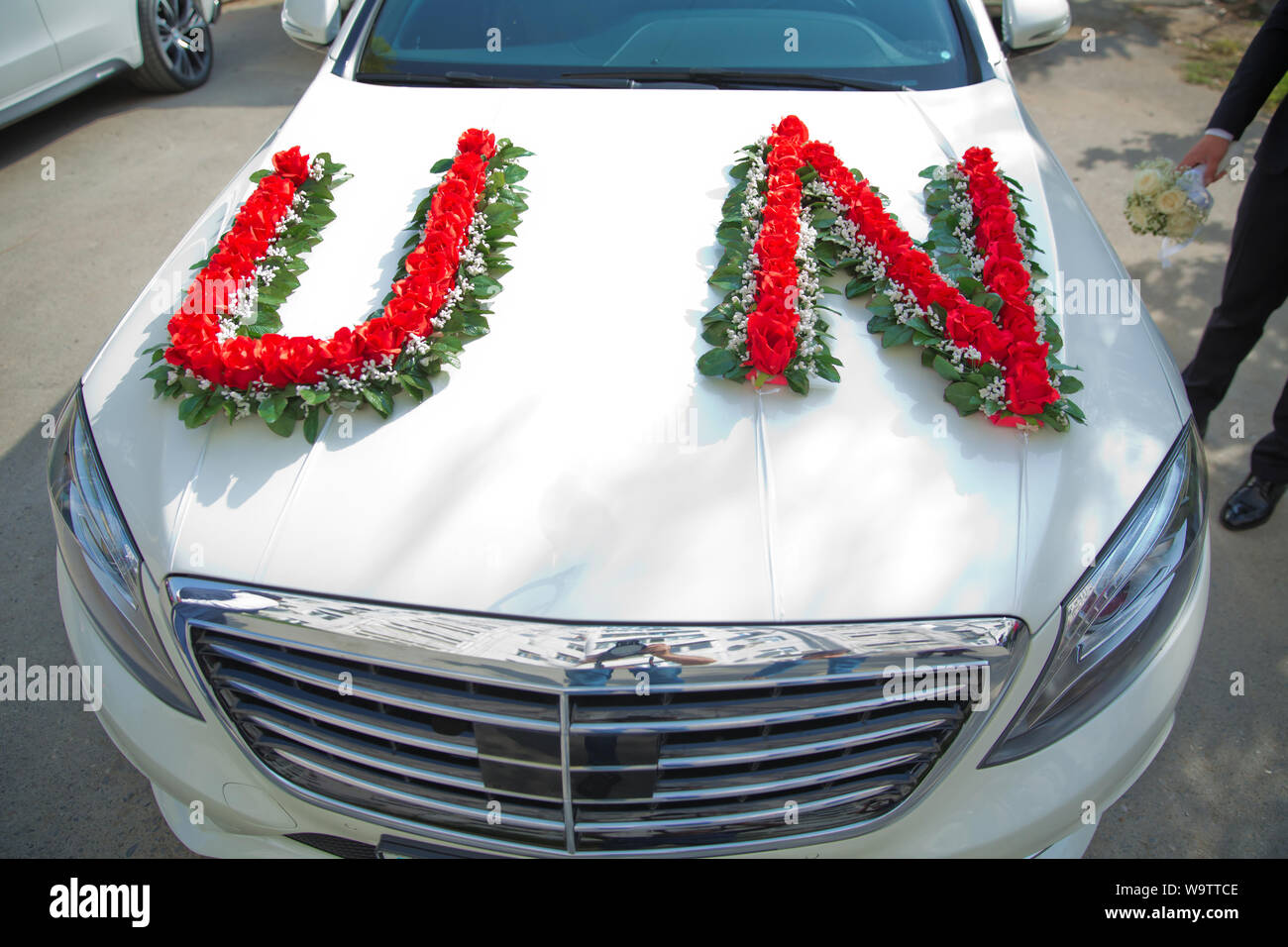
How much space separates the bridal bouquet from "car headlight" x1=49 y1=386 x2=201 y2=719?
2787mm

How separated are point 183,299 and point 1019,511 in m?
1.77

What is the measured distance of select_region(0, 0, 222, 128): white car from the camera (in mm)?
4648

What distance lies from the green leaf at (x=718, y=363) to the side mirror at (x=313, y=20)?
193 cm

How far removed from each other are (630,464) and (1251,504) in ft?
8.24

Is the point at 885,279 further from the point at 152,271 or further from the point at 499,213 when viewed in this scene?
the point at 152,271

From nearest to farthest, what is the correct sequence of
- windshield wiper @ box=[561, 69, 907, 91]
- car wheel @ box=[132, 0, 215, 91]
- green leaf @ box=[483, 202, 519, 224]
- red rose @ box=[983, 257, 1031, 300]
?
red rose @ box=[983, 257, 1031, 300] → green leaf @ box=[483, 202, 519, 224] → windshield wiper @ box=[561, 69, 907, 91] → car wheel @ box=[132, 0, 215, 91]

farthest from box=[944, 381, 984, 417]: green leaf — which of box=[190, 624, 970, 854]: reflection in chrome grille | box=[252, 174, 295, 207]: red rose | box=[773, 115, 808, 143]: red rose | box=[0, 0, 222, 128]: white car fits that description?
box=[0, 0, 222, 128]: white car

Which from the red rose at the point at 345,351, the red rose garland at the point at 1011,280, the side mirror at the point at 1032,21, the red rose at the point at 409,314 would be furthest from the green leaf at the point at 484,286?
the side mirror at the point at 1032,21

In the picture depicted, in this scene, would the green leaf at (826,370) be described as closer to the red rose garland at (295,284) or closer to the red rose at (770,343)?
the red rose at (770,343)

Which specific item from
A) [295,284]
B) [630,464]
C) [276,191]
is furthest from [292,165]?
[630,464]

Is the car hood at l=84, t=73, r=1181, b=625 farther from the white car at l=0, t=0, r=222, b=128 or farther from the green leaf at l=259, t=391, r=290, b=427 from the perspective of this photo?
the white car at l=0, t=0, r=222, b=128

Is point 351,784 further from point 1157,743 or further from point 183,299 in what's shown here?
point 1157,743

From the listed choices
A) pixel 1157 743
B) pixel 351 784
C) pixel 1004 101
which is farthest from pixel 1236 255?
pixel 351 784

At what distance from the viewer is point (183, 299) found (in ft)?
6.44
